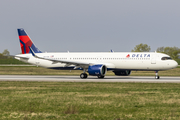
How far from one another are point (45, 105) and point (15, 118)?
377 cm

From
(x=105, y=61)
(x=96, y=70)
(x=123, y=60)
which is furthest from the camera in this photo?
(x=105, y=61)

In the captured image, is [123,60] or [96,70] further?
[123,60]

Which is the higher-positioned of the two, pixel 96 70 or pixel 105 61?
pixel 105 61

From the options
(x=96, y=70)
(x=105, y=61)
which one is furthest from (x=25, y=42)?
(x=96, y=70)

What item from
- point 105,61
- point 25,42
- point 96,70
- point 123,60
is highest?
point 25,42

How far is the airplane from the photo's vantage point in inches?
1635

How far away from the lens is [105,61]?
4422 centimetres

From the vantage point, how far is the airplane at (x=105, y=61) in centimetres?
4153

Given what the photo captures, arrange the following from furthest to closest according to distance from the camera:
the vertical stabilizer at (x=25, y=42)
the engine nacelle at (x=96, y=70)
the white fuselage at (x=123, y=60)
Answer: the vertical stabilizer at (x=25, y=42) < the white fuselage at (x=123, y=60) < the engine nacelle at (x=96, y=70)

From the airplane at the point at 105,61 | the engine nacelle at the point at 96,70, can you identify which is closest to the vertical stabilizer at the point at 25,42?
the airplane at the point at 105,61

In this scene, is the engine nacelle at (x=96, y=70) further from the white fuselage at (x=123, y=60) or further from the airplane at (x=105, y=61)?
the white fuselage at (x=123, y=60)

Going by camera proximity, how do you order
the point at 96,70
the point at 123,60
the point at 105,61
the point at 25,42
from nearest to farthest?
the point at 96,70 < the point at 123,60 < the point at 105,61 < the point at 25,42

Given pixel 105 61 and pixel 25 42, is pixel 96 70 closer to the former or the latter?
pixel 105 61

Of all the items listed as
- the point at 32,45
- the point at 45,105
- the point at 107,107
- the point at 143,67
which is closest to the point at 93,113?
the point at 107,107
